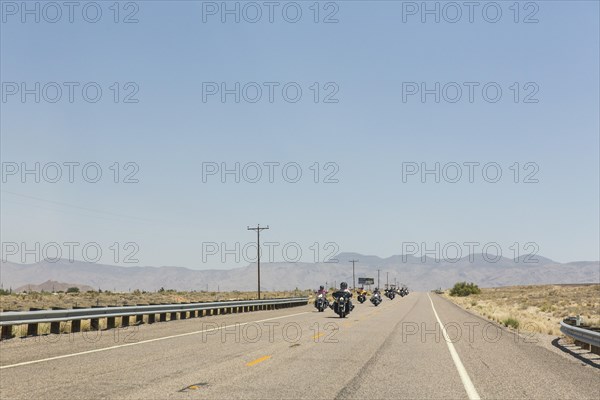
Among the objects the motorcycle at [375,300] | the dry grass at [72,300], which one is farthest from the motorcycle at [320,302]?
the motorcycle at [375,300]

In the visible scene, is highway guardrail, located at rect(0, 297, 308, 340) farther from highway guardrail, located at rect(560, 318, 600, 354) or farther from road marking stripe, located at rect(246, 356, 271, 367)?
highway guardrail, located at rect(560, 318, 600, 354)

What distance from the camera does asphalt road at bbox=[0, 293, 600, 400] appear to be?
979cm

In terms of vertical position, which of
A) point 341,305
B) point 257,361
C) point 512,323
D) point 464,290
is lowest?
point 464,290

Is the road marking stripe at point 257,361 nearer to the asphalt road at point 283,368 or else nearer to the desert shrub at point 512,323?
the asphalt road at point 283,368

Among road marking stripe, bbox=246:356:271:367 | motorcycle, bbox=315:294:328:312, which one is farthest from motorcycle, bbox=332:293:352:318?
road marking stripe, bbox=246:356:271:367

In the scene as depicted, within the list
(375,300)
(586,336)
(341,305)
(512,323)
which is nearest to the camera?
(586,336)

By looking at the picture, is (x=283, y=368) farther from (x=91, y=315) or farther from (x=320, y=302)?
(x=320, y=302)

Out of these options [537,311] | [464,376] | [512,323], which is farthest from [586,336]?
[537,311]

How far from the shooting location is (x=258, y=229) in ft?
234

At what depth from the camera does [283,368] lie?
485 inches

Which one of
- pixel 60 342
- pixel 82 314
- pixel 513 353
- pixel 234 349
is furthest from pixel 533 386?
pixel 82 314

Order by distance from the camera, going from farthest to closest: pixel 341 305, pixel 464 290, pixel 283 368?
pixel 464 290 < pixel 341 305 < pixel 283 368

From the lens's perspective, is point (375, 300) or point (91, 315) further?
point (375, 300)

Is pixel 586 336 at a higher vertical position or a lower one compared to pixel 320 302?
higher
